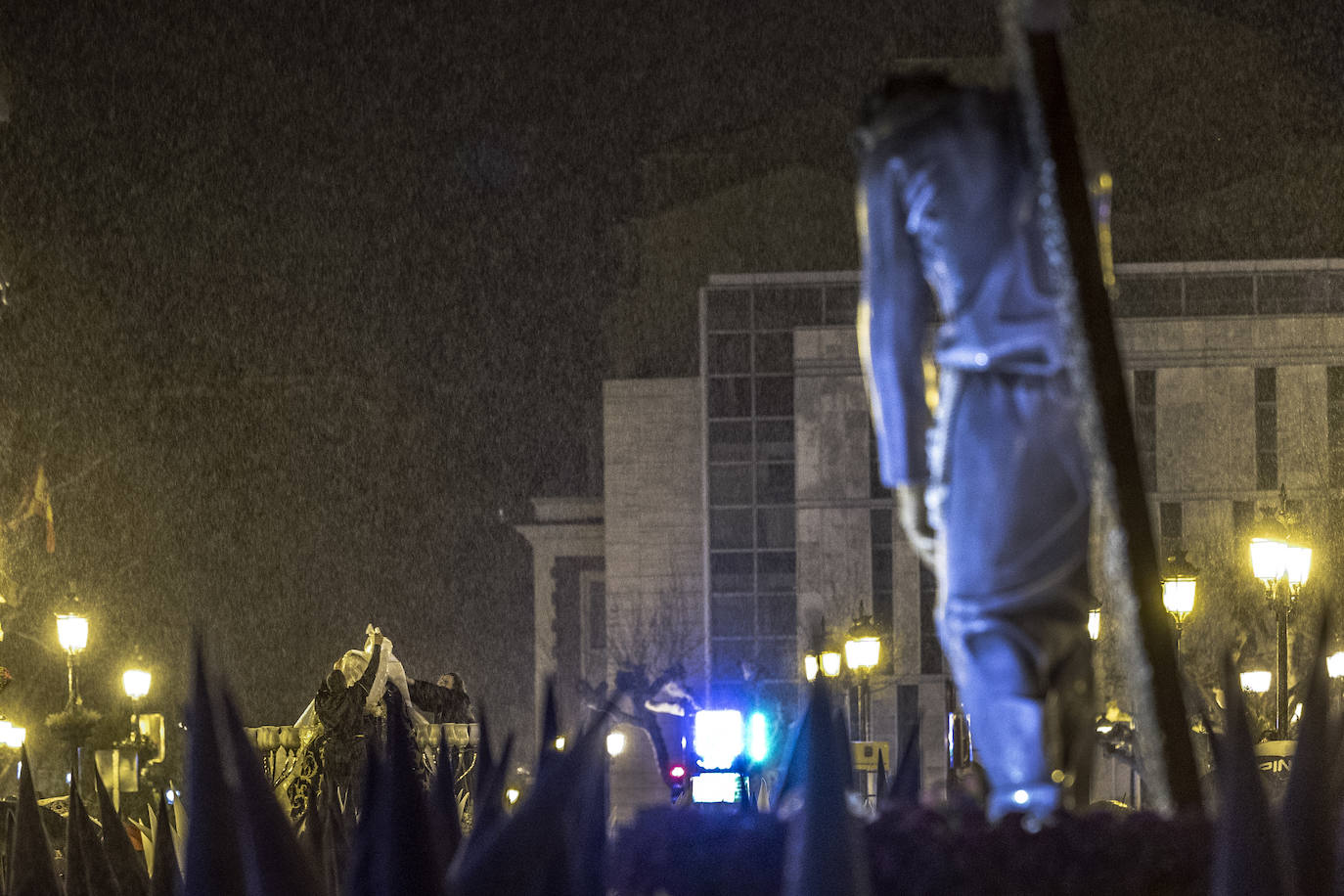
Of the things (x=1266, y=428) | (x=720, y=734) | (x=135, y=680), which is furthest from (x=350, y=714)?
(x=1266, y=428)

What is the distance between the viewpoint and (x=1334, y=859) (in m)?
2.77

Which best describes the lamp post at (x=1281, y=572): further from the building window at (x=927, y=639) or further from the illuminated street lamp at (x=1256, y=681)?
the building window at (x=927, y=639)

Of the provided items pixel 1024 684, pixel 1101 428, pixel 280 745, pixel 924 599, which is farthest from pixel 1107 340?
pixel 924 599

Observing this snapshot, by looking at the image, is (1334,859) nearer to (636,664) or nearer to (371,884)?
(371,884)

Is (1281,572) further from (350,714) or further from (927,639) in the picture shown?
(927,639)

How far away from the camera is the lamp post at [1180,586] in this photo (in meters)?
15.3

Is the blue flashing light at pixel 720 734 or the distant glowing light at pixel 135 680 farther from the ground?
the distant glowing light at pixel 135 680

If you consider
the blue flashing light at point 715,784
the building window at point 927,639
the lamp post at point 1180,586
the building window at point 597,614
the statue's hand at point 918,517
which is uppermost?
the building window at point 597,614

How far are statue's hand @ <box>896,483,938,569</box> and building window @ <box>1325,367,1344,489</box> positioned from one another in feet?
184

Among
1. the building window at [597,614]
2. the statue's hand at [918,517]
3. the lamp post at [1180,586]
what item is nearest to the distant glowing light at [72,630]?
the lamp post at [1180,586]

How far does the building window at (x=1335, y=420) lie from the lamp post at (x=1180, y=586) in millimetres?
43537

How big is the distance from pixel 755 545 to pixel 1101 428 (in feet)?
188

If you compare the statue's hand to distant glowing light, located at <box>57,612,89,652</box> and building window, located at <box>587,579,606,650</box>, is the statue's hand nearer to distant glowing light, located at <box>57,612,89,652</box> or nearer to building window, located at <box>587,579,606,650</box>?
distant glowing light, located at <box>57,612,89,652</box>

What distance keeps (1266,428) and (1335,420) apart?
2.18m
